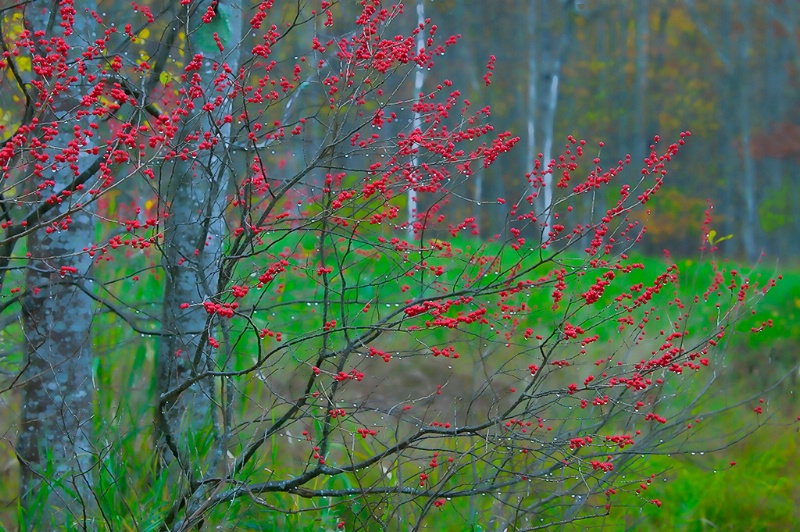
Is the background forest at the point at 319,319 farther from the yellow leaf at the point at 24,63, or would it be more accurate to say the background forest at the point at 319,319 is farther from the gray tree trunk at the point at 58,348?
the yellow leaf at the point at 24,63

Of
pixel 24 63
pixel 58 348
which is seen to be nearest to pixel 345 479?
pixel 58 348

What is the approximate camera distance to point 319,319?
19.2 feet

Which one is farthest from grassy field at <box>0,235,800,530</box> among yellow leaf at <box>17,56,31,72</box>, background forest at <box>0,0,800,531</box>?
yellow leaf at <box>17,56,31,72</box>

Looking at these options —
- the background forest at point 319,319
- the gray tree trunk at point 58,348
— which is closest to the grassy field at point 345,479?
the background forest at point 319,319

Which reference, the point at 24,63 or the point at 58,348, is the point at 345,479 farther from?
the point at 24,63

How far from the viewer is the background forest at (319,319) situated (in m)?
3.44

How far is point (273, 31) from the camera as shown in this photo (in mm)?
3459

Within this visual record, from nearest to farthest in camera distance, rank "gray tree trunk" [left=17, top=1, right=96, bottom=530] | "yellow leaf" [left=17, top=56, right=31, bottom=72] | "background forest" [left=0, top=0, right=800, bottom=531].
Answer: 1. "background forest" [left=0, top=0, right=800, bottom=531]
2. "gray tree trunk" [left=17, top=1, right=96, bottom=530]
3. "yellow leaf" [left=17, top=56, right=31, bottom=72]

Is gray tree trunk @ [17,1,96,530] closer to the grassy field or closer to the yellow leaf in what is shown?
the grassy field

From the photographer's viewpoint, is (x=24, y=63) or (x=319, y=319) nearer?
(x=24, y=63)

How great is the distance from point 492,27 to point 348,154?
25953 mm

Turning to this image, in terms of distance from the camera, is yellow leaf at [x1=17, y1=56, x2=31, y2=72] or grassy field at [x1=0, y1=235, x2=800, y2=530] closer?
grassy field at [x1=0, y1=235, x2=800, y2=530]

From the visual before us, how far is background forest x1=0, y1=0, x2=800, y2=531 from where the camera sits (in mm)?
3441

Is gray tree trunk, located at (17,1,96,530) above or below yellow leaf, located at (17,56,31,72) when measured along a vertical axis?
below
